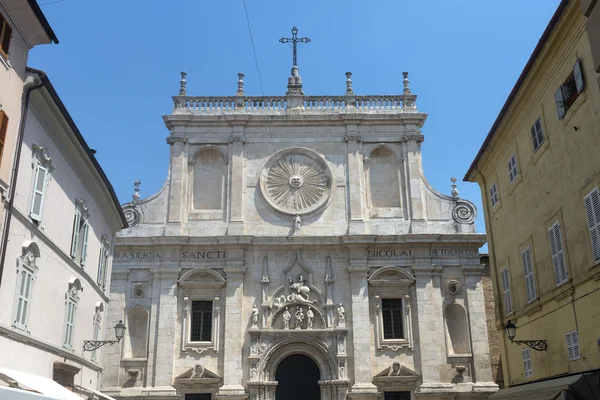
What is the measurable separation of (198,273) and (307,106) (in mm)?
9480

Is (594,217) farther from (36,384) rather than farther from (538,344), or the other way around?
(36,384)

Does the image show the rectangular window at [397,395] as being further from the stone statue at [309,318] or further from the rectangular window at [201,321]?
the rectangular window at [201,321]

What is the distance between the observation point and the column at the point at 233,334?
80.0 ft

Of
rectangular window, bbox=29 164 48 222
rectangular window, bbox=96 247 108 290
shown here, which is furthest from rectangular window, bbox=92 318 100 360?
rectangular window, bbox=29 164 48 222

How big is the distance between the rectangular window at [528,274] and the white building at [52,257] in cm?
1112

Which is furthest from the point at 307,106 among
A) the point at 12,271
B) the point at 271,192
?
the point at 12,271

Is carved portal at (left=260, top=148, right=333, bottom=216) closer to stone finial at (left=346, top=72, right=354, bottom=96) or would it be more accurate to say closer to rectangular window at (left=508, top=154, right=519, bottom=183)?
stone finial at (left=346, top=72, right=354, bottom=96)

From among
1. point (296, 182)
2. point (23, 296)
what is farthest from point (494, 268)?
point (23, 296)

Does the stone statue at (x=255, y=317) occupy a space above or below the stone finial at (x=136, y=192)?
below

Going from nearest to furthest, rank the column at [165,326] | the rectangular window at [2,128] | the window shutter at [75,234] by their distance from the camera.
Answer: the rectangular window at [2,128], the window shutter at [75,234], the column at [165,326]

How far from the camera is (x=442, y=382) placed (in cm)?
2483

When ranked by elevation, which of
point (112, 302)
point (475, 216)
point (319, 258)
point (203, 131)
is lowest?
point (112, 302)

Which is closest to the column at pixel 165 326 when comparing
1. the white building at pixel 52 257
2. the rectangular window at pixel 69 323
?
the white building at pixel 52 257

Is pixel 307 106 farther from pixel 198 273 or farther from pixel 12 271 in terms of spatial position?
pixel 12 271
